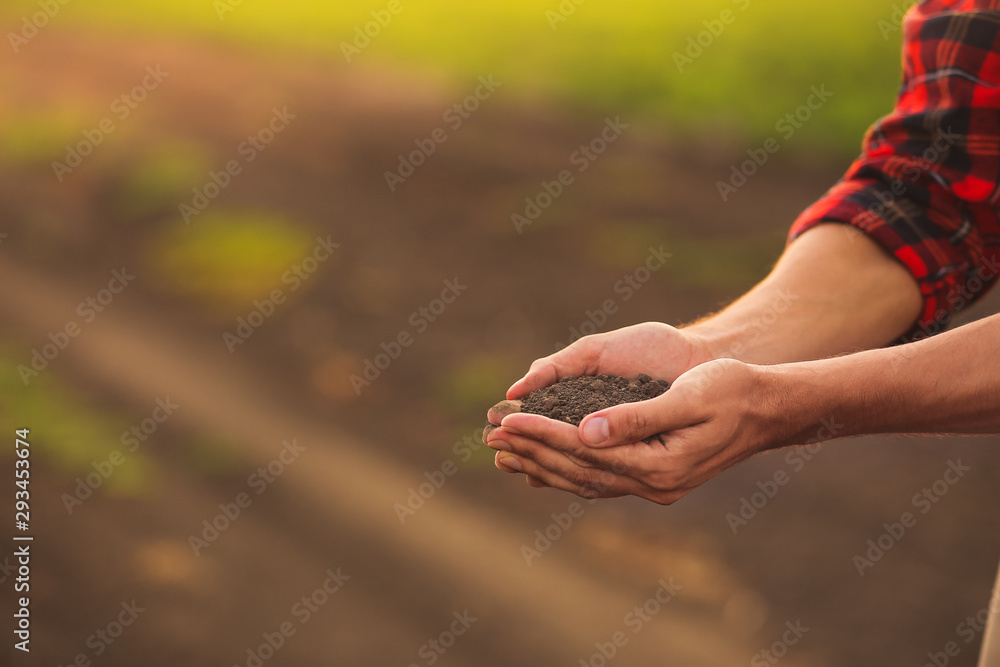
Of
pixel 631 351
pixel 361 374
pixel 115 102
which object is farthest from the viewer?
pixel 115 102

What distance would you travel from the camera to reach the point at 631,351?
8.12 ft

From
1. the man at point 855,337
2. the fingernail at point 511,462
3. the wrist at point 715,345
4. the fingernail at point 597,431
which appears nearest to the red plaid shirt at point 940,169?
the man at point 855,337

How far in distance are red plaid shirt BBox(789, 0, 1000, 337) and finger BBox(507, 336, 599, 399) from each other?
0.86 m

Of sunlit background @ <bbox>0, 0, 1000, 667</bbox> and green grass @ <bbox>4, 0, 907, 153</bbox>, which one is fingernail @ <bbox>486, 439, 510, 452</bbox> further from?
green grass @ <bbox>4, 0, 907, 153</bbox>

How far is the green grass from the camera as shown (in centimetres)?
1012

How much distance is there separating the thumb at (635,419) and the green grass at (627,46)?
8.55m

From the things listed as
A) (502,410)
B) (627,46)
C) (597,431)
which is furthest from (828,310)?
(627,46)

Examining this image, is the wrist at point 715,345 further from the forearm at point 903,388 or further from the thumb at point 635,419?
the thumb at point 635,419

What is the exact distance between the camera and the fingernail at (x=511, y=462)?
218 cm

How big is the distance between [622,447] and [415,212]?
6577 millimetres

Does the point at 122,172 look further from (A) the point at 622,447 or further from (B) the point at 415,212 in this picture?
(A) the point at 622,447

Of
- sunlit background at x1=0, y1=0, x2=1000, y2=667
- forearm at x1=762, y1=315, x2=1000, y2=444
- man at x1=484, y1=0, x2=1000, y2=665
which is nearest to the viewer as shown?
forearm at x1=762, y1=315, x2=1000, y2=444

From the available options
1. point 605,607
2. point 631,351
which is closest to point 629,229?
point 605,607

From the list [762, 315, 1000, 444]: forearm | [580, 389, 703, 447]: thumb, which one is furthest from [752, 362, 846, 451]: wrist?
[580, 389, 703, 447]: thumb
